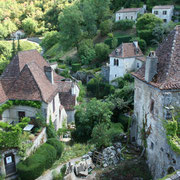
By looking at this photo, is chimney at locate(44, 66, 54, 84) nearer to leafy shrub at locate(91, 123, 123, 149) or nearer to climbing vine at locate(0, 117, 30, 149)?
leafy shrub at locate(91, 123, 123, 149)

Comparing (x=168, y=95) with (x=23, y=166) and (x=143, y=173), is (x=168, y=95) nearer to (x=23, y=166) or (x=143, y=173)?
(x=143, y=173)

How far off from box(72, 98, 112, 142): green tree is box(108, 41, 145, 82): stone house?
17.5 meters

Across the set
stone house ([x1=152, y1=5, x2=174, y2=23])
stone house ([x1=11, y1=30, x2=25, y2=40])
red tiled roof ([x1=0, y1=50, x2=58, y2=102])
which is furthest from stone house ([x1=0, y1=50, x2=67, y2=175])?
stone house ([x1=11, y1=30, x2=25, y2=40])

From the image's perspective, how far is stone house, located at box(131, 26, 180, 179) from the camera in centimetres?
1542

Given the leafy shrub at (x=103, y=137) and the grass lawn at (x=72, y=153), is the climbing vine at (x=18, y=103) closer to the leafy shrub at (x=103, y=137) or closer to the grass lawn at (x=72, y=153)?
the grass lawn at (x=72, y=153)

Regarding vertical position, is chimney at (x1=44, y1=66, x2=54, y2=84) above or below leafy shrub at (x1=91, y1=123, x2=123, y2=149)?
above

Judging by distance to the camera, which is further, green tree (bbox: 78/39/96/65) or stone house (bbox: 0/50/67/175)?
green tree (bbox: 78/39/96/65)

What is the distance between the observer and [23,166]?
17188 mm

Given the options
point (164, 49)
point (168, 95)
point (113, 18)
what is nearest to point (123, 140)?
point (168, 95)

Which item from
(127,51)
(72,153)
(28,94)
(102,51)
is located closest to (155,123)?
(72,153)

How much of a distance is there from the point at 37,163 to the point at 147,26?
46.3m

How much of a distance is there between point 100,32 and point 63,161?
5521cm

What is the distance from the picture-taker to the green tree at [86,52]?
54.0 m

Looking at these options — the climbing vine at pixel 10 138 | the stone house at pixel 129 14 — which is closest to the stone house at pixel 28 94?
the climbing vine at pixel 10 138
